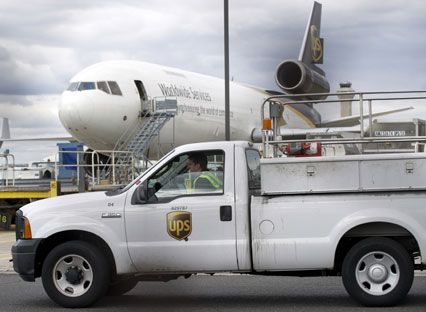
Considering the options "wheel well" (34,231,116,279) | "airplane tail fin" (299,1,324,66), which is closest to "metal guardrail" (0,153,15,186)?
"wheel well" (34,231,116,279)

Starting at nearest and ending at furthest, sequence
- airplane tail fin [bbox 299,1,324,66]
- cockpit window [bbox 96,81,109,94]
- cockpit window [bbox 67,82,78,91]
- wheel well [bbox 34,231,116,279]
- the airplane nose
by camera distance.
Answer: wheel well [bbox 34,231,116,279] → the airplane nose → cockpit window [bbox 96,81,109,94] → cockpit window [bbox 67,82,78,91] → airplane tail fin [bbox 299,1,324,66]

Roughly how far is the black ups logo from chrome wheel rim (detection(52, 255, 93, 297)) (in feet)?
3.39

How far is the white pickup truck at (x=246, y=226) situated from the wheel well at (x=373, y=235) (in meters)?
0.01

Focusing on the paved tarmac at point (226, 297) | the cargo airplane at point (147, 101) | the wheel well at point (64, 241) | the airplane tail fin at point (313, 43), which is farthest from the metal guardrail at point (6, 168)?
the airplane tail fin at point (313, 43)

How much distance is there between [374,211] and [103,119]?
15.7m

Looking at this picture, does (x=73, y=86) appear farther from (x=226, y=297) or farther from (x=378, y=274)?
(x=378, y=274)

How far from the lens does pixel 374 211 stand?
8586 millimetres

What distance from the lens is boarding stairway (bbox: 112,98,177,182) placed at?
2325cm

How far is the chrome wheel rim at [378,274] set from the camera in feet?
28.2

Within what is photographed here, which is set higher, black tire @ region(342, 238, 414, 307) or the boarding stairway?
the boarding stairway

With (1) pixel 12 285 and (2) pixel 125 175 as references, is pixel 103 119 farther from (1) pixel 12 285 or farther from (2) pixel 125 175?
(1) pixel 12 285

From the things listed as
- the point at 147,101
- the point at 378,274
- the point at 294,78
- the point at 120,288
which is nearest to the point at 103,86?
the point at 147,101

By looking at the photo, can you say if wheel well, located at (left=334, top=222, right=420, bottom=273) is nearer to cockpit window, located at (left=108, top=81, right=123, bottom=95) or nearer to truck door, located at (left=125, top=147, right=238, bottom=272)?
truck door, located at (left=125, top=147, right=238, bottom=272)

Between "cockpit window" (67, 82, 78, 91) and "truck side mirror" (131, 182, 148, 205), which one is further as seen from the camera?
"cockpit window" (67, 82, 78, 91)
